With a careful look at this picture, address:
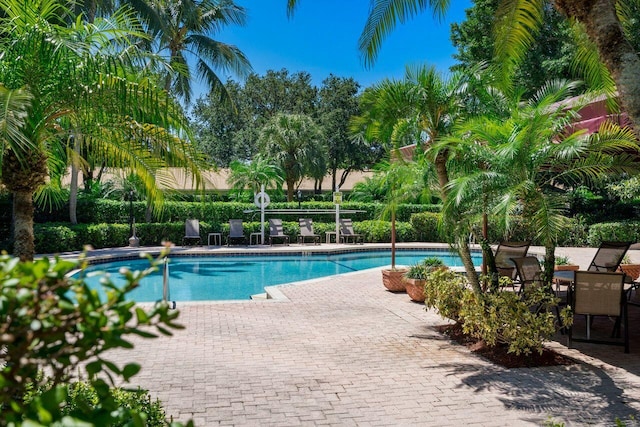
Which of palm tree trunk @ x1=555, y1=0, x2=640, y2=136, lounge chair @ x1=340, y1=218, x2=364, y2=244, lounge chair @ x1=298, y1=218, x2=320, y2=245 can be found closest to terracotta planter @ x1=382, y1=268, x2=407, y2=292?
palm tree trunk @ x1=555, y1=0, x2=640, y2=136

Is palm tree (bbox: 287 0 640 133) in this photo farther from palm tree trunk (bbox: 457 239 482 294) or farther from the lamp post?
the lamp post

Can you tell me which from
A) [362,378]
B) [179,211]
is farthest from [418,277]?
[179,211]

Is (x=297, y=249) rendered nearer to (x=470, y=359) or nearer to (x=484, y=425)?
(x=470, y=359)

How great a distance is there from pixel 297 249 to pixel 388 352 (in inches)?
545

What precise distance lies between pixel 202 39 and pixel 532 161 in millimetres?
18937

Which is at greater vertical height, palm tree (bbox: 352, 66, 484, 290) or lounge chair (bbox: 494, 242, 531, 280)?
palm tree (bbox: 352, 66, 484, 290)

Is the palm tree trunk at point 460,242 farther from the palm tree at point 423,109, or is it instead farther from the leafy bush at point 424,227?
the leafy bush at point 424,227

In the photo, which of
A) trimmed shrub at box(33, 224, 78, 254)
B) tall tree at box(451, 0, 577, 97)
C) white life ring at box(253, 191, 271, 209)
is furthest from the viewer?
tall tree at box(451, 0, 577, 97)

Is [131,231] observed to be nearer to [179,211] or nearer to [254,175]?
[179,211]

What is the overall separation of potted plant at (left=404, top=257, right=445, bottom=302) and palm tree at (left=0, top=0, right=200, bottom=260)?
601 centimetres

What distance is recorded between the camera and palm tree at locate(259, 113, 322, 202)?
104 feet

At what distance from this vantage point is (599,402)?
489 centimetres

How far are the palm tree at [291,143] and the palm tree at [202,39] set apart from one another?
792 centimetres

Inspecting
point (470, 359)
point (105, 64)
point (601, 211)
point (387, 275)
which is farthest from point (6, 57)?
point (601, 211)
